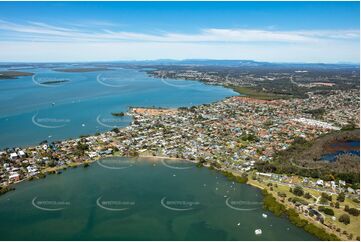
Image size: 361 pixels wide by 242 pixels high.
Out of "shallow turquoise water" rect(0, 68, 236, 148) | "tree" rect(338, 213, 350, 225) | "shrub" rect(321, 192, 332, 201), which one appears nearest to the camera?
"tree" rect(338, 213, 350, 225)

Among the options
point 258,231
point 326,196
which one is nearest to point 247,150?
point 326,196

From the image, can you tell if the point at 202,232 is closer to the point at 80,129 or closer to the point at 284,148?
the point at 284,148

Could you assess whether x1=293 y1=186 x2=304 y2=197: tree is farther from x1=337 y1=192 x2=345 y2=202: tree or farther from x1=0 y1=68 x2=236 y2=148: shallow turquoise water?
x1=0 y1=68 x2=236 y2=148: shallow turquoise water

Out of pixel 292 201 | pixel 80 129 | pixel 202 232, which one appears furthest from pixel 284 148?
pixel 80 129

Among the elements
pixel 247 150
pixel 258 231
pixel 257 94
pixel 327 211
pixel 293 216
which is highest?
pixel 257 94

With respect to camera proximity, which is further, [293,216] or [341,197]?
[341,197]

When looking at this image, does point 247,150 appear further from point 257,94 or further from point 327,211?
point 257,94

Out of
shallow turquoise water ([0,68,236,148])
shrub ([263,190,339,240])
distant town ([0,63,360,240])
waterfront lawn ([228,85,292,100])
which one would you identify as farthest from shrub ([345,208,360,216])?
waterfront lawn ([228,85,292,100])

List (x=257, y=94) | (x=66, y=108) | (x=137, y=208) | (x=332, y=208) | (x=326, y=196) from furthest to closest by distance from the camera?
(x=257, y=94) < (x=66, y=108) < (x=326, y=196) < (x=137, y=208) < (x=332, y=208)
